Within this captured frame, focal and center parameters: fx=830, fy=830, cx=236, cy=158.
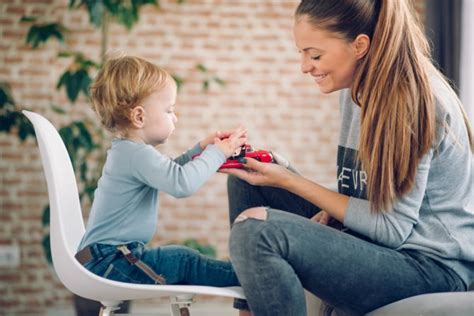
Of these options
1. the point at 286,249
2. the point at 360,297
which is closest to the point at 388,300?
the point at 360,297

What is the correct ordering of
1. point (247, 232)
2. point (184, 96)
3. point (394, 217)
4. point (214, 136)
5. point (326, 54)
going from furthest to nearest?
point (184, 96) < point (214, 136) < point (326, 54) < point (394, 217) < point (247, 232)

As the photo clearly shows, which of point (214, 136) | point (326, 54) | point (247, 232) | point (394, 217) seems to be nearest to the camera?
point (247, 232)

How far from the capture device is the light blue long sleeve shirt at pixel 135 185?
6.63ft

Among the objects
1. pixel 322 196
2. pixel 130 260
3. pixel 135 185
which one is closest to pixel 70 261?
pixel 130 260

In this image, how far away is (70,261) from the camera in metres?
1.93

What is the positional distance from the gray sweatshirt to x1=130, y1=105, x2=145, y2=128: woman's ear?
568 millimetres

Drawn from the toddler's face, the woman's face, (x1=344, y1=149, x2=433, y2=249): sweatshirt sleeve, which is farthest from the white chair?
the woman's face

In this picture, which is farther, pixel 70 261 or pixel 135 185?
pixel 135 185

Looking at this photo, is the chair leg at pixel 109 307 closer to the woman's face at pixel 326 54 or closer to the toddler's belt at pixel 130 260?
the toddler's belt at pixel 130 260

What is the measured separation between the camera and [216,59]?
17.4ft

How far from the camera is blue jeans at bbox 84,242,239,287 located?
79.4 inches

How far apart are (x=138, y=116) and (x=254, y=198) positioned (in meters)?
0.41

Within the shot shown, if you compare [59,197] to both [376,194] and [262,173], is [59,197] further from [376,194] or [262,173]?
[376,194]

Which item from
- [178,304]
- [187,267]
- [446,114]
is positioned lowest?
[178,304]
